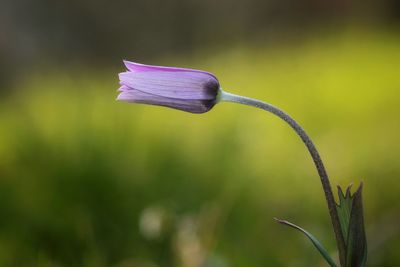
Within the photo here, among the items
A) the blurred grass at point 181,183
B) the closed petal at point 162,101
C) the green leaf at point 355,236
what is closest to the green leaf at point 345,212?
the green leaf at point 355,236

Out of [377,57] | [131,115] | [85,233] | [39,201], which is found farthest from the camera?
[377,57]

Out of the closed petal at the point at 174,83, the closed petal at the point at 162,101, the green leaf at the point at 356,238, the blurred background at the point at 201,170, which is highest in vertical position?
the closed petal at the point at 174,83

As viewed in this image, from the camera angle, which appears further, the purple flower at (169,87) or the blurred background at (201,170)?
the blurred background at (201,170)

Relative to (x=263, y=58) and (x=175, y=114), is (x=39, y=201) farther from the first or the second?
(x=263, y=58)

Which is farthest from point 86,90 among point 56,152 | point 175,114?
point 175,114

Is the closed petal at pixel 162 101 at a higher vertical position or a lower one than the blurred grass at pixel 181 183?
higher

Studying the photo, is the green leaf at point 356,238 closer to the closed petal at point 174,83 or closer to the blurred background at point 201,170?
the closed petal at point 174,83
